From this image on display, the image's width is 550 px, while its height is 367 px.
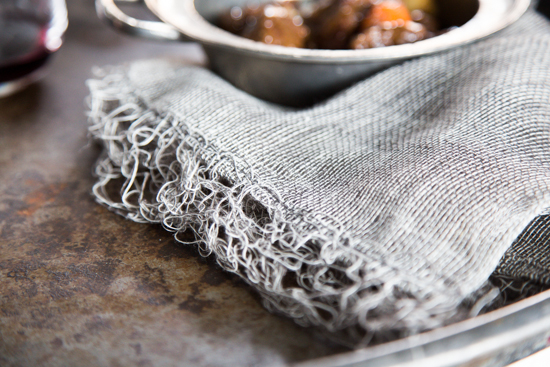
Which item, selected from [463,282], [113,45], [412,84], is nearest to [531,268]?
[463,282]

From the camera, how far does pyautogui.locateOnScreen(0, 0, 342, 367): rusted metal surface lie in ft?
0.93

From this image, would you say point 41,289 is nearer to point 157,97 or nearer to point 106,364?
point 106,364

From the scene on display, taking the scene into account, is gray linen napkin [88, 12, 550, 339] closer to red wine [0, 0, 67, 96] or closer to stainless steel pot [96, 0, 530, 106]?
stainless steel pot [96, 0, 530, 106]

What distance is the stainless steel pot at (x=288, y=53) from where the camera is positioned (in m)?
0.40

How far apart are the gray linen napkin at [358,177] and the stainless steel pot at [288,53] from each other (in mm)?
22

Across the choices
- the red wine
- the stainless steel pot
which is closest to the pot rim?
the stainless steel pot

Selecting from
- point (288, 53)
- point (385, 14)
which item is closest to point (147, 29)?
point (288, 53)

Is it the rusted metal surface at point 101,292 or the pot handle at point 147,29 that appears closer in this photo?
the rusted metal surface at point 101,292

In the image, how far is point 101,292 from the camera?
12.9 inches

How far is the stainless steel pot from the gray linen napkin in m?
0.02

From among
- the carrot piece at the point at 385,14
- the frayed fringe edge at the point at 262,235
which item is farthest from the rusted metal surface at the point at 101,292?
the carrot piece at the point at 385,14

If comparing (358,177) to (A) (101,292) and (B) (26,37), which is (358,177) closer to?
(A) (101,292)

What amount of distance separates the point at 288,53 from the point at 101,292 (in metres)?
0.26

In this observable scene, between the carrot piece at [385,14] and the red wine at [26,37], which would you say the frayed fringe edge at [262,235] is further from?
the carrot piece at [385,14]
